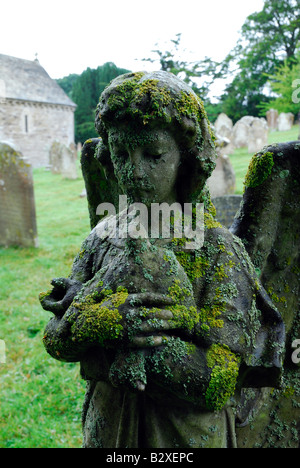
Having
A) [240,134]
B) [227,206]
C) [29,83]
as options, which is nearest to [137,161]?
[227,206]

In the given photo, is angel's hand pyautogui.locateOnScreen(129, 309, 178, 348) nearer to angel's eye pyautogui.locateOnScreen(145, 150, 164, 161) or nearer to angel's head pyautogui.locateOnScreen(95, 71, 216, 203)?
angel's head pyautogui.locateOnScreen(95, 71, 216, 203)

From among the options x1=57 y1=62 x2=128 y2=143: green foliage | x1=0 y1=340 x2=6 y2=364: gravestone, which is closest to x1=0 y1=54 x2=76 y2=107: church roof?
x1=57 y1=62 x2=128 y2=143: green foliage

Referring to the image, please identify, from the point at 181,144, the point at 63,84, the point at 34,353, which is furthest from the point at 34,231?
the point at 63,84

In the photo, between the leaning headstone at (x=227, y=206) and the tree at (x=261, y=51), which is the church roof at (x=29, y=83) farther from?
the leaning headstone at (x=227, y=206)

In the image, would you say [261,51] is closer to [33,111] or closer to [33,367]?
[33,111]

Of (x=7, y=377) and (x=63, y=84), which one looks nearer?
(x=7, y=377)

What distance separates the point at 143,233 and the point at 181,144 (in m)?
0.39

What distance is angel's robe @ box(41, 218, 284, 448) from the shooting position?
66.1 inches

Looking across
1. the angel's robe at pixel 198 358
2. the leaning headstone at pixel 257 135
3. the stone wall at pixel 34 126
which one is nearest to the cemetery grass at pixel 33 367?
the angel's robe at pixel 198 358

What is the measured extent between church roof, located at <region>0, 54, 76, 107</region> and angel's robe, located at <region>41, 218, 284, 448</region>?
29958 mm

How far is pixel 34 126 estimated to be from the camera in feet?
103
